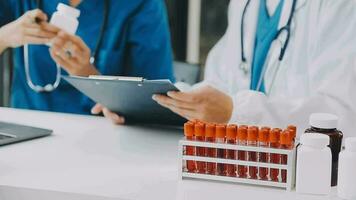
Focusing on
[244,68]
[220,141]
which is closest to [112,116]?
[244,68]

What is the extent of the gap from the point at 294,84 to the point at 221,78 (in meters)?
0.30

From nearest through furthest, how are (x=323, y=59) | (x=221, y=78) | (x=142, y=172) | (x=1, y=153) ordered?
(x=142, y=172), (x=1, y=153), (x=323, y=59), (x=221, y=78)

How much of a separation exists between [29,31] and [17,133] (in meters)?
0.36

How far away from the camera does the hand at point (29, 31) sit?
1.51 meters

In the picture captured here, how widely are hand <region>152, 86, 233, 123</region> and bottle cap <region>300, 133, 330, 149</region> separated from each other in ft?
1.19

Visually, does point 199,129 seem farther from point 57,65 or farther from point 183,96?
point 57,65

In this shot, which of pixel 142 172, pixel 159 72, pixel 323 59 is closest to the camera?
pixel 142 172

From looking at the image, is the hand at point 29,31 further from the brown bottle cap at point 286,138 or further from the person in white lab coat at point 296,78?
the brown bottle cap at point 286,138

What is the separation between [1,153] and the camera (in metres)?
1.18

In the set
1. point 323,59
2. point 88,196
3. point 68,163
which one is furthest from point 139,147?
point 323,59

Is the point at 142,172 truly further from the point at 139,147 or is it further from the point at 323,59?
the point at 323,59

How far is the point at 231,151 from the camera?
3.19ft

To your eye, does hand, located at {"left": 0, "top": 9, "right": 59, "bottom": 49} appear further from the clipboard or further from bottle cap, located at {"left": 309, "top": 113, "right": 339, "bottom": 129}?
bottle cap, located at {"left": 309, "top": 113, "right": 339, "bottom": 129}

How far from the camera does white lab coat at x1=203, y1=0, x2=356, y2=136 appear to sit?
49.0 inches
